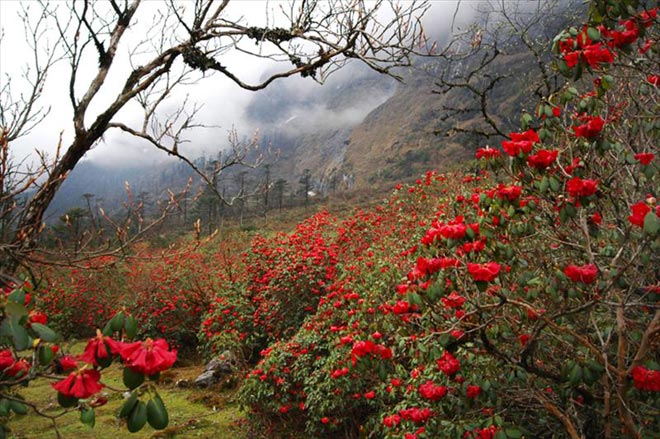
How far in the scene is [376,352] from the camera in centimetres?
282

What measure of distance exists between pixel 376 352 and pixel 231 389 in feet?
16.8

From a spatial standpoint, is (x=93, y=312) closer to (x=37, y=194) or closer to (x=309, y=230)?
(x=309, y=230)

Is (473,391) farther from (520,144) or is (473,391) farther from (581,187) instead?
(520,144)

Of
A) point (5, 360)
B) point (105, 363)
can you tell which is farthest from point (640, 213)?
point (5, 360)

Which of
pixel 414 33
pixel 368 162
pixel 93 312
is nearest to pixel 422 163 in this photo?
pixel 368 162

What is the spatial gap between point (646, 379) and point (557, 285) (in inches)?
20.8

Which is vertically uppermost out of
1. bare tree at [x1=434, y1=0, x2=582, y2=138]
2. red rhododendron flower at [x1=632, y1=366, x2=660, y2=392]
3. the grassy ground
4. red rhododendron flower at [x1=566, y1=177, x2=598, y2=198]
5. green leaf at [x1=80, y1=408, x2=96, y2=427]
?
bare tree at [x1=434, y1=0, x2=582, y2=138]

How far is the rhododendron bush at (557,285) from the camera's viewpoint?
1966mm

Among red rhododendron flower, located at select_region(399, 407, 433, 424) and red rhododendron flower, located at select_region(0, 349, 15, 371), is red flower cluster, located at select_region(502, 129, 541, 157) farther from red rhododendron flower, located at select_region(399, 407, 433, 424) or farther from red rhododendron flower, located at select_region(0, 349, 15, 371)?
red rhododendron flower, located at select_region(0, 349, 15, 371)

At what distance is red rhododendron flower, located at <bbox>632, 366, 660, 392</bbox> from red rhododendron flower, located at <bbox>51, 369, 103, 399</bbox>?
2.15 meters

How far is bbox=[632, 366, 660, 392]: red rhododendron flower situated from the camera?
178 cm

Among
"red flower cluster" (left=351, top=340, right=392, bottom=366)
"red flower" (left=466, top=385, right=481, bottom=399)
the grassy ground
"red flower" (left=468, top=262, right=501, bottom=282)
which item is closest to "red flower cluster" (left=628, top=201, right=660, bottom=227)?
"red flower" (left=468, top=262, right=501, bottom=282)

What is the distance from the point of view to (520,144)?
2.05m

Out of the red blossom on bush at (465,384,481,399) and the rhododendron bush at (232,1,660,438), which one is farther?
the red blossom on bush at (465,384,481,399)
